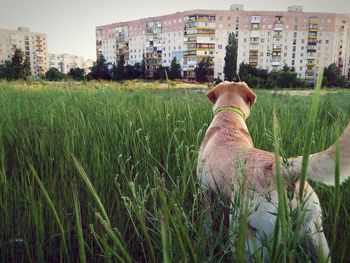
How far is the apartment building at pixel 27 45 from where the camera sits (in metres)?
106

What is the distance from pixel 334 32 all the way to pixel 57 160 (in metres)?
96.2

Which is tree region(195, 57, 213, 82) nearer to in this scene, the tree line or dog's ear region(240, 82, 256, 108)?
the tree line

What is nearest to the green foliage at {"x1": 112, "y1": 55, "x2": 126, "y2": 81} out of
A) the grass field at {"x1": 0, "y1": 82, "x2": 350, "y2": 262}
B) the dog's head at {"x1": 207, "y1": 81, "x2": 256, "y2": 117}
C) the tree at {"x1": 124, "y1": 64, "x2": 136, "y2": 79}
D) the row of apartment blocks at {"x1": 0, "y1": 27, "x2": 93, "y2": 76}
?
the tree at {"x1": 124, "y1": 64, "x2": 136, "y2": 79}

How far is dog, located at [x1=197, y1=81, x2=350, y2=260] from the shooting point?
35.1 inches

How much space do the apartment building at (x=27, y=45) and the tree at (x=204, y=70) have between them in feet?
215

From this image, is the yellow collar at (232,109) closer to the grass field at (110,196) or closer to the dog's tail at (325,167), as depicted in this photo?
the grass field at (110,196)

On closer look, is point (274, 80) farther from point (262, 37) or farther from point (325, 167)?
point (262, 37)

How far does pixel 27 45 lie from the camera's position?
109 meters

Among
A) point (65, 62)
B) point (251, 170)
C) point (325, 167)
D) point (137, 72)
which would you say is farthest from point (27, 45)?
point (325, 167)

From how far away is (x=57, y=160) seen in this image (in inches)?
85.4

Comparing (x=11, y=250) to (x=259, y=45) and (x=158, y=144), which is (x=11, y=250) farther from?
(x=259, y=45)

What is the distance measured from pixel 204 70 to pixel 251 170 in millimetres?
72686

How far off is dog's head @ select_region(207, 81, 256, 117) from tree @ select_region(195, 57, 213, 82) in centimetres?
6659

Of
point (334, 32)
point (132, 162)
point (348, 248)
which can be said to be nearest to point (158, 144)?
point (132, 162)
